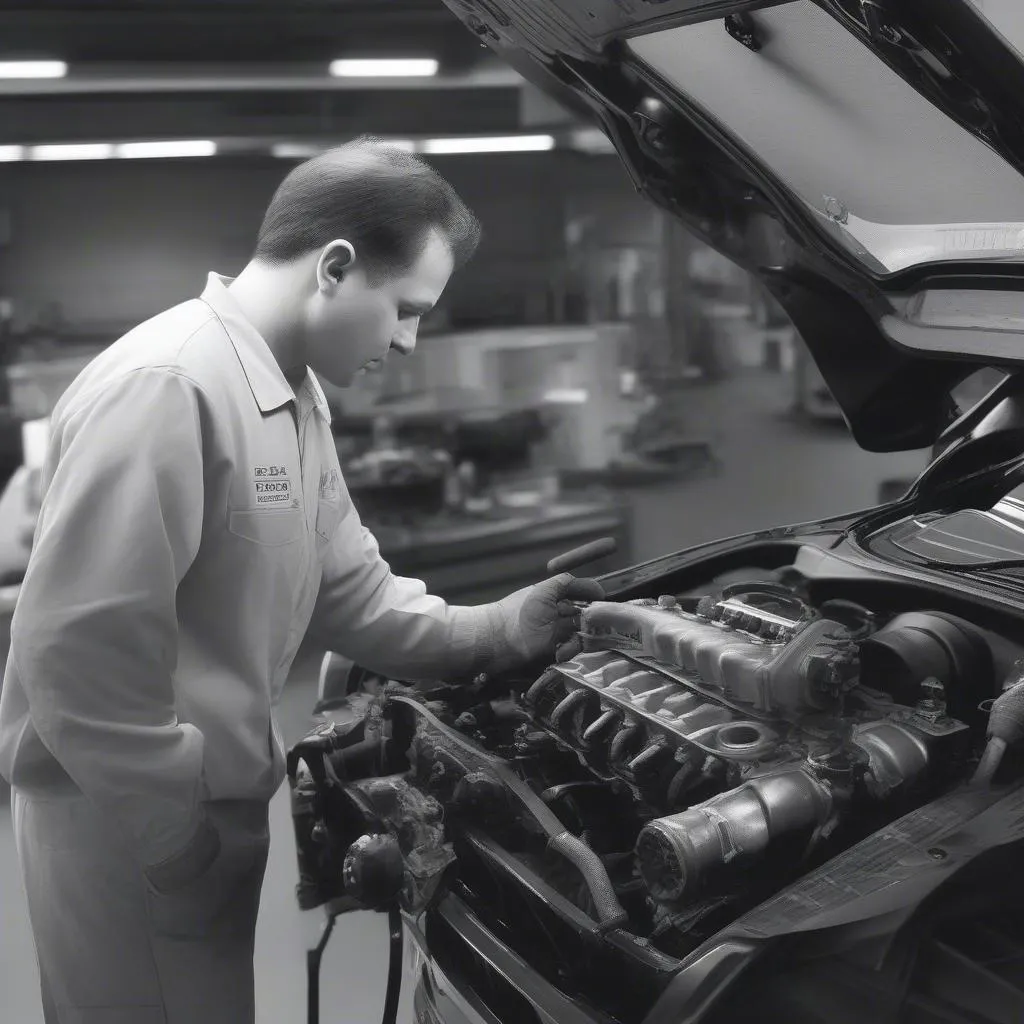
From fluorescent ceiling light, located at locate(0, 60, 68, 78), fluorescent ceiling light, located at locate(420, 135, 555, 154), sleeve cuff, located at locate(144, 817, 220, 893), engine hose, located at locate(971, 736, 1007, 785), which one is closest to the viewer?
engine hose, located at locate(971, 736, 1007, 785)

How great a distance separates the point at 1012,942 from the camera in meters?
1.00

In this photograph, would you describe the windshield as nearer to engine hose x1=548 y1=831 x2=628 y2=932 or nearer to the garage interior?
engine hose x1=548 y1=831 x2=628 y2=932

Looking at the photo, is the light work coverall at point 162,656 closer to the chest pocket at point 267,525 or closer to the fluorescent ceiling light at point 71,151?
the chest pocket at point 267,525

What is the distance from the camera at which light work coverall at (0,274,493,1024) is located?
131 cm

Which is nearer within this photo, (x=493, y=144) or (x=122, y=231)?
(x=122, y=231)

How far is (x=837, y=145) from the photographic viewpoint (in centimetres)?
165

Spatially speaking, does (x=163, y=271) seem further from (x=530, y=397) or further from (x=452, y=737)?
(x=452, y=737)

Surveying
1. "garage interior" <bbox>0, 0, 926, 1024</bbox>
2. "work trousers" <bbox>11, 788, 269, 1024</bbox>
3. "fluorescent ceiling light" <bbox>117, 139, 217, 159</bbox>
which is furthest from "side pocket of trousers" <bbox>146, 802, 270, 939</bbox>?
"fluorescent ceiling light" <bbox>117, 139, 217, 159</bbox>

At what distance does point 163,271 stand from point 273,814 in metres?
1.99

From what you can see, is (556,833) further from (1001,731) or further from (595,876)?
(1001,731)

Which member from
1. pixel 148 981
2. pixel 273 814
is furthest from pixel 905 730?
pixel 273 814

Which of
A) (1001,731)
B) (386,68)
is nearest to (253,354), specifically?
(1001,731)

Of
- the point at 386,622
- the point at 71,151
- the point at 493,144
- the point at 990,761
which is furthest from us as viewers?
the point at 493,144

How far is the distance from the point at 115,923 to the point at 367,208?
3.37 feet
